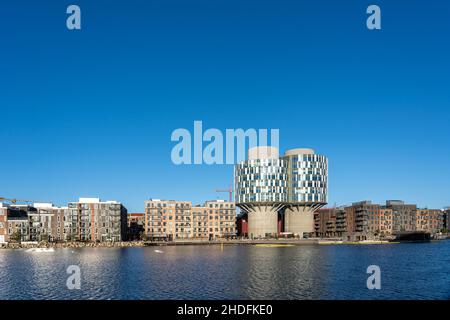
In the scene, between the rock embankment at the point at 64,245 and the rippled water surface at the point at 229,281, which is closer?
the rippled water surface at the point at 229,281

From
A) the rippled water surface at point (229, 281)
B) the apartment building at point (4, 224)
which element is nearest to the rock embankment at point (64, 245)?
the apartment building at point (4, 224)

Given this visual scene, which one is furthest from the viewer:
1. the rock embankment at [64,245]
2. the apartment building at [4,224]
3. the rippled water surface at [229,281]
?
the apartment building at [4,224]

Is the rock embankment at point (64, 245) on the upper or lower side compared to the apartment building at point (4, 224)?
lower

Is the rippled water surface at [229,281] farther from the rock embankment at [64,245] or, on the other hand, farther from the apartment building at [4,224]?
the apartment building at [4,224]

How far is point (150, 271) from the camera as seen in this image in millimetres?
89750

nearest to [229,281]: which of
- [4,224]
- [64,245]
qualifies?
[64,245]

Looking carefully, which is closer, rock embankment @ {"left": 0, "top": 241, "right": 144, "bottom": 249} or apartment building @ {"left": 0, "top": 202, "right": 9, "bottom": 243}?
rock embankment @ {"left": 0, "top": 241, "right": 144, "bottom": 249}

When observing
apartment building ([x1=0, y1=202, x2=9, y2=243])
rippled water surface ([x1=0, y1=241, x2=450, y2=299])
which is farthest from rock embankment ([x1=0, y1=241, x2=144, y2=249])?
rippled water surface ([x1=0, y1=241, x2=450, y2=299])

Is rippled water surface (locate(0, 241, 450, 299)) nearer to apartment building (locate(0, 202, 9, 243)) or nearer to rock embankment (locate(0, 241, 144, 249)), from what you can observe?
rock embankment (locate(0, 241, 144, 249))

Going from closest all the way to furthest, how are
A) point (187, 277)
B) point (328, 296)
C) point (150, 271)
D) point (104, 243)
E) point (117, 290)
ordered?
1. point (328, 296)
2. point (117, 290)
3. point (187, 277)
4. point (150, 271)
5. point (104, 243)

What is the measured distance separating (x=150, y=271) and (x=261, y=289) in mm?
30297
